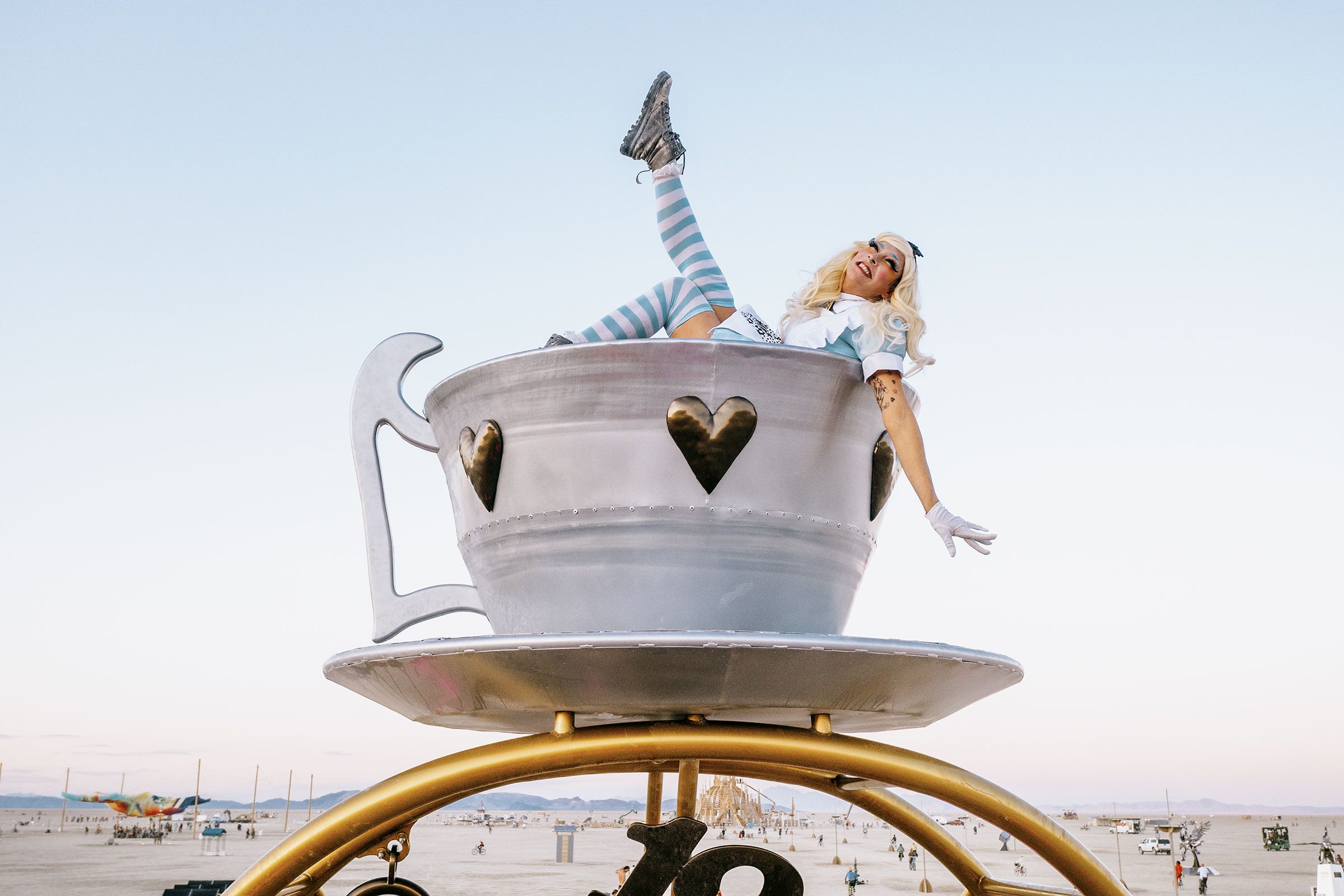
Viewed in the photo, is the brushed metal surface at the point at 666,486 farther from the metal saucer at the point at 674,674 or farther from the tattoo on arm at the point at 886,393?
the metal saucer at the point at 674,674

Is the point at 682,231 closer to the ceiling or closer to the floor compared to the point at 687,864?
closer to the ceiling

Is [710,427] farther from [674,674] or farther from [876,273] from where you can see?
[876,273]

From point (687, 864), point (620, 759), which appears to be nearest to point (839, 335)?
point (620, 759)

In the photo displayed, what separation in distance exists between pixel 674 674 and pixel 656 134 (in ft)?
4.43

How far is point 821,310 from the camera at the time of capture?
8.18 feet

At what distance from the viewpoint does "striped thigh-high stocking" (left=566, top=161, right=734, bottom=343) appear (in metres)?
2.28

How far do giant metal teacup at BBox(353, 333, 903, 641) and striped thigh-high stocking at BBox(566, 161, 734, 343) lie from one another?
0.35 meters

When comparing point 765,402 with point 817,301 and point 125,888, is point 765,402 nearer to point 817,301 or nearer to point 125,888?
point 817,301

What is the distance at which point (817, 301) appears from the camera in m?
2.53

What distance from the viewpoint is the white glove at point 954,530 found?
6.51 ft

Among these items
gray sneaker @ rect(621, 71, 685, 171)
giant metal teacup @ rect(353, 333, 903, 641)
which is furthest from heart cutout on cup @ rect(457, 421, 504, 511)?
gray sneaker @ rect(621, 71, 685, 171)

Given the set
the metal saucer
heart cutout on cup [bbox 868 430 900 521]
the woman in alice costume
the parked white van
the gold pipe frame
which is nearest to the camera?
the metal saucer

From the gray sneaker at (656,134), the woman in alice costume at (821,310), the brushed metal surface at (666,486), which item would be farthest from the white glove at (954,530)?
the gray sneaker at (656,134)

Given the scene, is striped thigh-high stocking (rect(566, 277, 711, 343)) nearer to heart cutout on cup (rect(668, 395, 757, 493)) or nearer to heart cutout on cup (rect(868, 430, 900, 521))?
heart cutout on cup (rect(668, 395, 757, 493))
